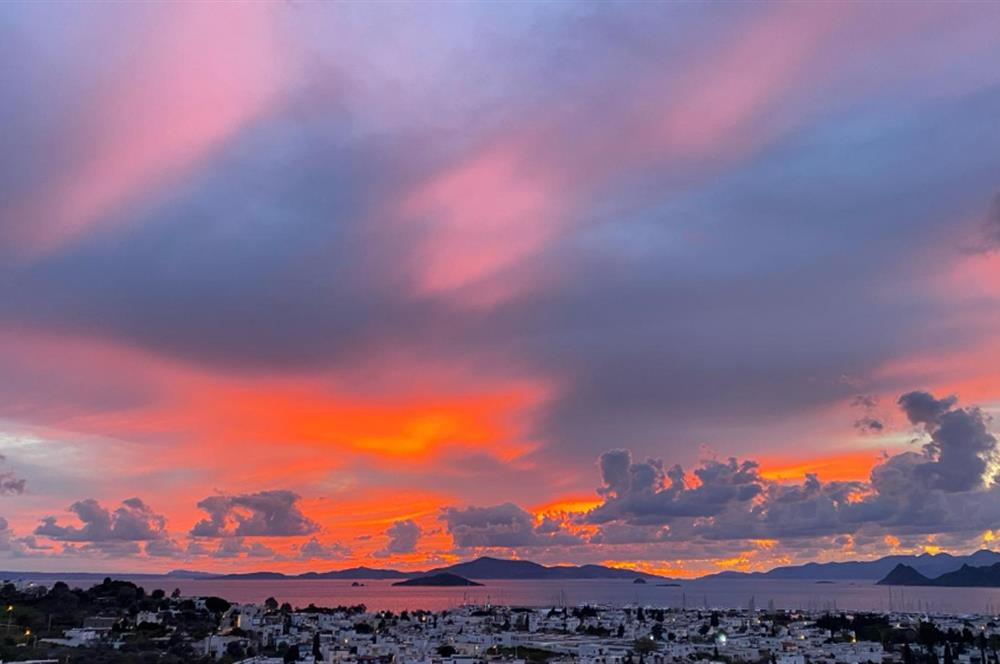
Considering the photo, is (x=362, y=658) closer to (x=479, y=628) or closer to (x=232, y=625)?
(x=232, y=625)

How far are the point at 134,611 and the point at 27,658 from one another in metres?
38.0

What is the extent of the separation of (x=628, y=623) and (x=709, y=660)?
42.9 m

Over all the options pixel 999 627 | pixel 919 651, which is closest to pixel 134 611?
pixel 919 651

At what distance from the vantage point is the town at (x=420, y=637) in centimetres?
5675

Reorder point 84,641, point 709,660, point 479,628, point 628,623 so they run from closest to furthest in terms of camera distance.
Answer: point 84,641 < point 709,660 < point 479,628 < point 628,623

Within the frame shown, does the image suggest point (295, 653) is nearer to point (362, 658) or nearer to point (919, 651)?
point (362, 658)

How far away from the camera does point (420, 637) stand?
7662cm

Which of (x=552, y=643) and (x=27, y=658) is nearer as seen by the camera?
(x=27, y=658)

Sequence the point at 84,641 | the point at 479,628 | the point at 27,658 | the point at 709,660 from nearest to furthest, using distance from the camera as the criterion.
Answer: the point at 27,658 → the point at 84,641 → the point at 709,660 → the point at 479,628

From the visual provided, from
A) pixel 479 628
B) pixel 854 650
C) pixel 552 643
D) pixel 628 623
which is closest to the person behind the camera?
pixel 854 650

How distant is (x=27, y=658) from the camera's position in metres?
44.8

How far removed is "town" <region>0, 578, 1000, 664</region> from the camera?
56750mm

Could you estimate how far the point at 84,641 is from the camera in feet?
185

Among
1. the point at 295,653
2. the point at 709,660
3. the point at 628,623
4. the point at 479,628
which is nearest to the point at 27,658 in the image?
the point at 295,653
